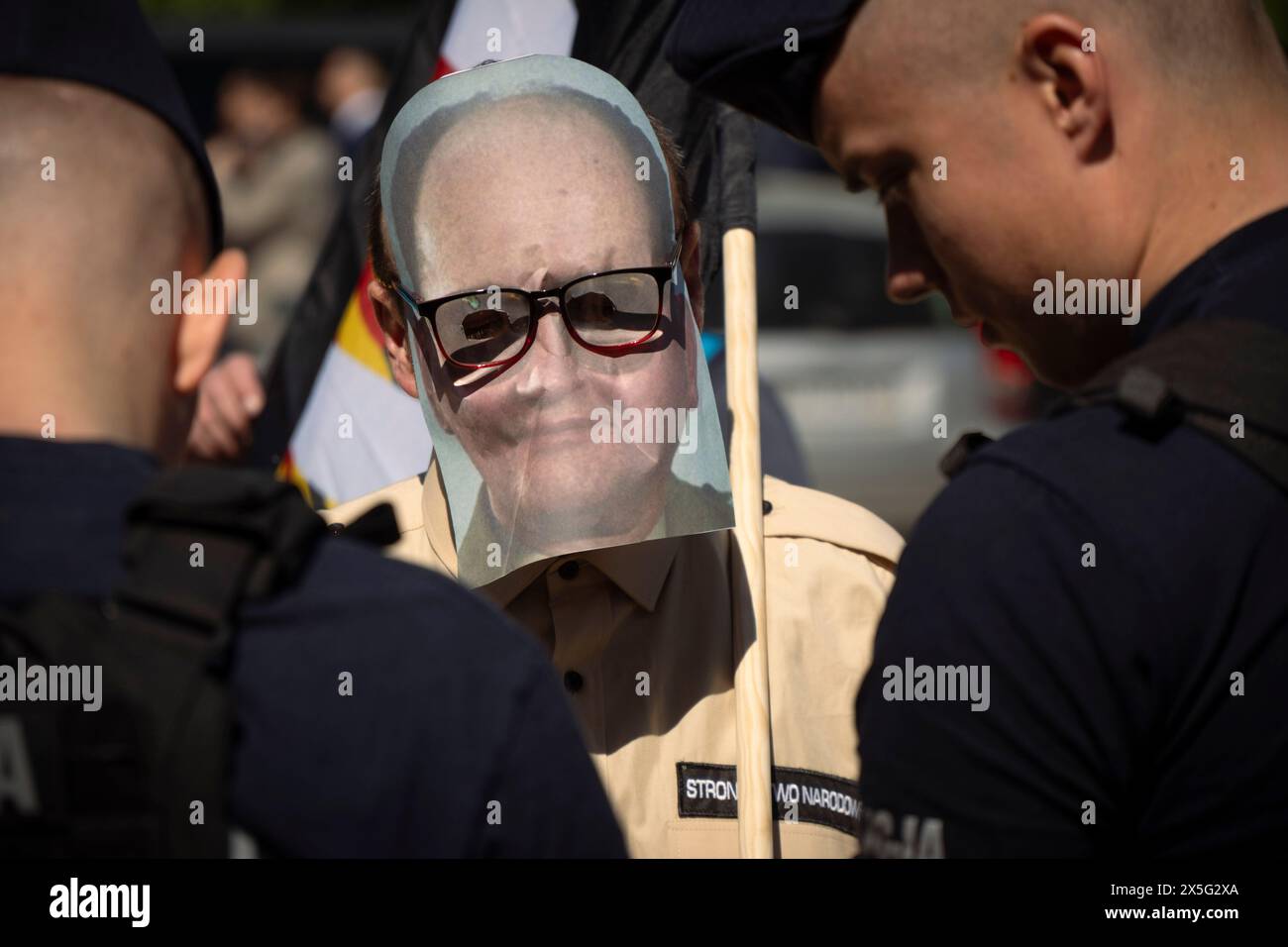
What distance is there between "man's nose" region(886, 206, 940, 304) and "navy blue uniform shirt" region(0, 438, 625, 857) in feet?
2.43

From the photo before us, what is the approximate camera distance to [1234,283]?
1.59 metres

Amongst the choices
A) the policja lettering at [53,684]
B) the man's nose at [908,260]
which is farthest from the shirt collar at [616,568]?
the policja lettering at [53,684]

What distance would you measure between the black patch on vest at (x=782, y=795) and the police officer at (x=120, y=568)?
0.80 m

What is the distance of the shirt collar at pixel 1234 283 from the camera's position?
61.4 inches

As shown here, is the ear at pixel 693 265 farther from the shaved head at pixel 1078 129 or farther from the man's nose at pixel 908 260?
the shaved head at pixel 1078 129

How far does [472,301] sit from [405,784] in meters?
1.03

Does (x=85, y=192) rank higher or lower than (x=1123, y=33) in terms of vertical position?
lower

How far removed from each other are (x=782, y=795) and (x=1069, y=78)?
1.24 m

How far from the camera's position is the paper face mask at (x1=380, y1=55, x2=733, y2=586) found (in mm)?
2281

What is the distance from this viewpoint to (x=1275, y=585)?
4.85ft

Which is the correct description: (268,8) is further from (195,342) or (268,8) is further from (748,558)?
(195,342)

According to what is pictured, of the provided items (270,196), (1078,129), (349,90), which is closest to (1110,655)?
(1078,129)

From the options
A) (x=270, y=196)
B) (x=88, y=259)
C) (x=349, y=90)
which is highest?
(x=349, y=90)

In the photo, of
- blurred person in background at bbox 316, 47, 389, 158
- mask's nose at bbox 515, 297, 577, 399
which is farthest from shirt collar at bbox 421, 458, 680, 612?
blurred person in background at bbox 316, 47, 389, 158
